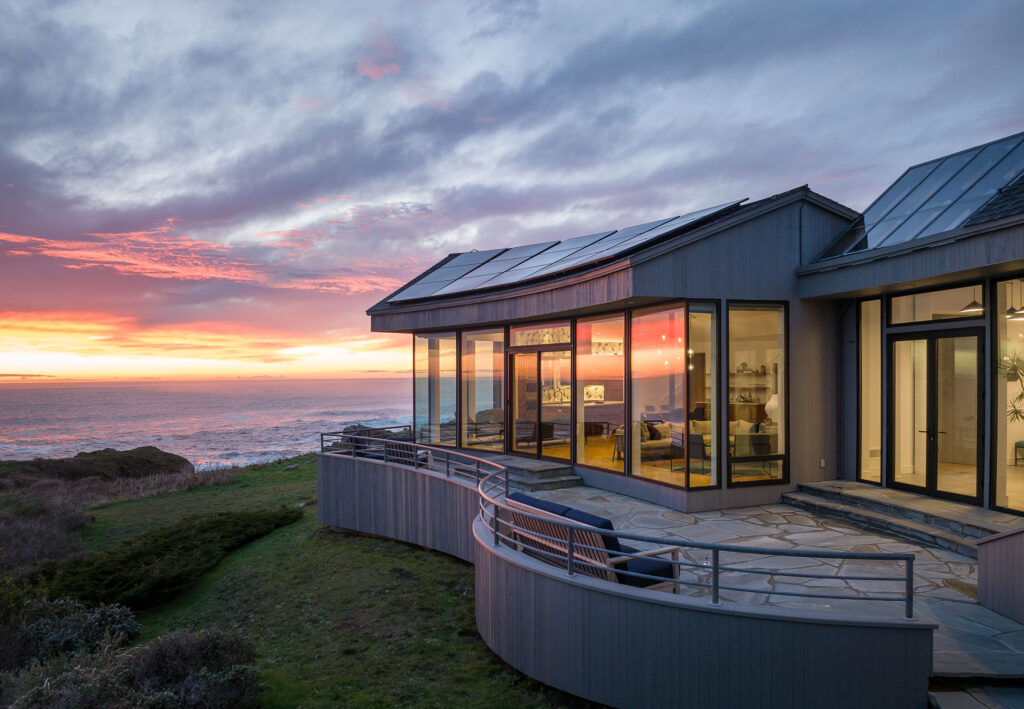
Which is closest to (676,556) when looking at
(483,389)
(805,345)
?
(805,345)

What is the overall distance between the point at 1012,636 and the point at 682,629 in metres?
2.62

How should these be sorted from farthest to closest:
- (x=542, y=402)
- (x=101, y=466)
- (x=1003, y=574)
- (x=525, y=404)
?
(x=101, y=466), (x=525, y=404), (x=542, y=402), (x=1003, y=574)

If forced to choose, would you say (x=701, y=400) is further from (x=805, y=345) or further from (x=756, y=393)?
(x=805, y=345)

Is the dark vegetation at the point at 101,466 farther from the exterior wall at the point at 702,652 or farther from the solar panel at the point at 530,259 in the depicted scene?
the exterior wall at the point at 702,652

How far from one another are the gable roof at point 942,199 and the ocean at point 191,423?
36.4m

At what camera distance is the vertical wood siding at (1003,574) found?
4715 mm

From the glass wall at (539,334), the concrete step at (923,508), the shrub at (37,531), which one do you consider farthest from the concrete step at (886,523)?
the shrub at (37,531)

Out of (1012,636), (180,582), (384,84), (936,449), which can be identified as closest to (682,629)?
(1012,636)

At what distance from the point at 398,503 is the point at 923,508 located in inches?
329

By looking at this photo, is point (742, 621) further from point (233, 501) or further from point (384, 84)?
point (233, 501)

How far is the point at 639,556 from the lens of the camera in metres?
4.73

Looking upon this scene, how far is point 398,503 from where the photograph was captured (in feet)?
36.2

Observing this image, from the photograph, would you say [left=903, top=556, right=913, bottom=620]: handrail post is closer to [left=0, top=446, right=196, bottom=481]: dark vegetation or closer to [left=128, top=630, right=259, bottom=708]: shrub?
[left=128, top=630, right=259, bottom=708]: shrub

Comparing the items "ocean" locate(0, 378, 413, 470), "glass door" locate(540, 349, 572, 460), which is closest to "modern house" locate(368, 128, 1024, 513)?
"glass door" locate(540, 349, 572, 460)
